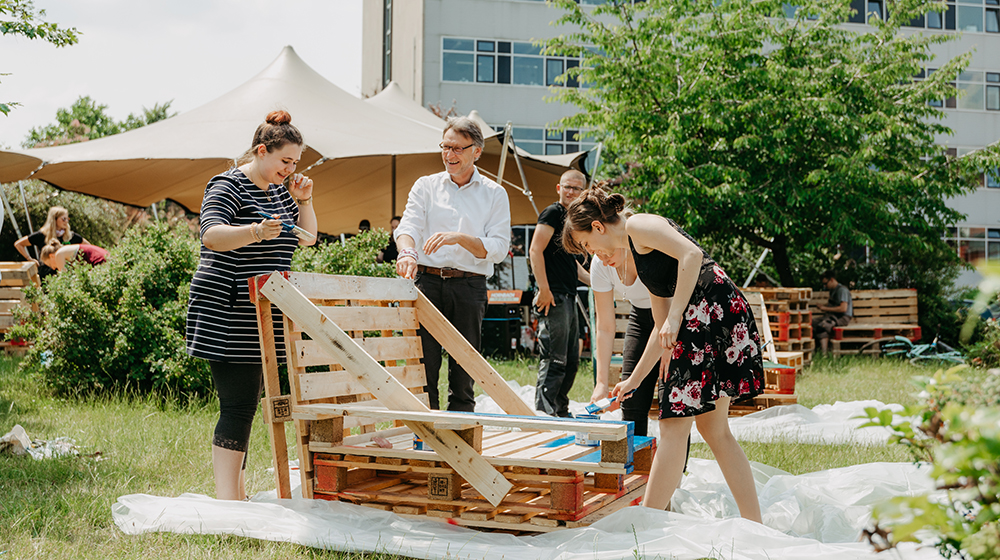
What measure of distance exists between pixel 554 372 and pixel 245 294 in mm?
2717

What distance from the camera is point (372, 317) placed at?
12.2 feet

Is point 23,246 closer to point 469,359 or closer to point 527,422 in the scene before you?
point 469,359

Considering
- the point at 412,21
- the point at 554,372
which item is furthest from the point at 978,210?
the point at 554,372

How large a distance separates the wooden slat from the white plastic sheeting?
Answer: 0.78 m

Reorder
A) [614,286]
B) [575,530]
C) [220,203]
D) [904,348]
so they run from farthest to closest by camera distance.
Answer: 1. [904,348]
2. [614,286]
3. [220,203]
4. [575,530]

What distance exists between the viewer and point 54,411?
5.94 meters

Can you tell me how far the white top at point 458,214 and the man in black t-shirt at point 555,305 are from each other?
1.30 m

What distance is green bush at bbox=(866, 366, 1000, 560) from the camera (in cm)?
92

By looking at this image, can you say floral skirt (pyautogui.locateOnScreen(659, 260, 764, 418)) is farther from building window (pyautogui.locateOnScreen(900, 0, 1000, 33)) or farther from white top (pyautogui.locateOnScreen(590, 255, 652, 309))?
building window (pyautogui.locateOnScreen(900, 0, 1000, 33))

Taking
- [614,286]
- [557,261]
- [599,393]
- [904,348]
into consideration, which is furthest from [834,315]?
[599,393]

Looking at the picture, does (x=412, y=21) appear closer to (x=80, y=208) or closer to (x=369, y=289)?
(x=80, y=208)

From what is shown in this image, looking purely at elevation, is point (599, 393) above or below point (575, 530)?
above

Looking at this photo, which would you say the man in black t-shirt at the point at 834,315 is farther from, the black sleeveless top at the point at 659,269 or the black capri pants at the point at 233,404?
the black capri pants at the point at 233,404

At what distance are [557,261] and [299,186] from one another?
2.60 m
